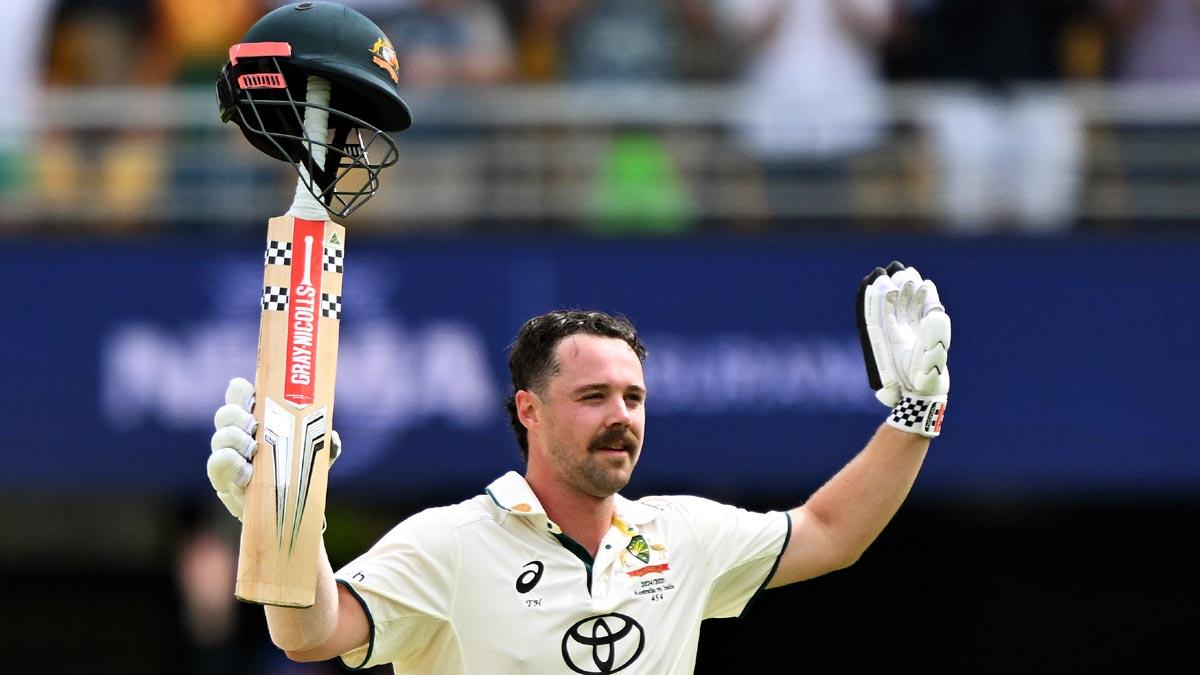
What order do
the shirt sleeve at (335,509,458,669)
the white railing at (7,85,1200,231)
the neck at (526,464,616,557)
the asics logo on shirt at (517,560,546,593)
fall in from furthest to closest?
A: the white railing at (7,85,1200,231), the neck at (526,464,616,557), the asics logo on shirt at (517,560,546,593), the shirt sleeve at (335,509,458,669)

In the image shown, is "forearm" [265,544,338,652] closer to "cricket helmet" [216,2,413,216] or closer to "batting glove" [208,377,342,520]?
"batting glove" [208,377,342,520]

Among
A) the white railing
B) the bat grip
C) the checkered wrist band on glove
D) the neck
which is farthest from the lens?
the white railing

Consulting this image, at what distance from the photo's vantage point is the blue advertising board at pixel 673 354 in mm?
9859

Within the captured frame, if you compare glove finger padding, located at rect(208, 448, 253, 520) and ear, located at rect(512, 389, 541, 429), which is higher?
ear, located at rect(512, 389, 541, 429)

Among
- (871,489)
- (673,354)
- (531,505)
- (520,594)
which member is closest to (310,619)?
(520,594)

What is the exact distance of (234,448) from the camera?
4.12m

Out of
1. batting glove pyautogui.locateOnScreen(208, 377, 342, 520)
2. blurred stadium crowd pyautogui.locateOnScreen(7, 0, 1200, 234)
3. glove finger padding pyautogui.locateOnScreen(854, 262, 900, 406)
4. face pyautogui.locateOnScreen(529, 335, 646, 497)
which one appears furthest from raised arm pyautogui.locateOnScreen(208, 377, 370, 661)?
blurred stadium crowd pyautogui.locateOnScreen(7, 0, 1200, 234)

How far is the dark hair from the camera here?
4820mm

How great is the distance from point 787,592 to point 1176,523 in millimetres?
2572

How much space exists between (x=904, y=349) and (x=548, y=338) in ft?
2.88

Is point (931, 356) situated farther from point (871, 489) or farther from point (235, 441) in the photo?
point (235, 441)

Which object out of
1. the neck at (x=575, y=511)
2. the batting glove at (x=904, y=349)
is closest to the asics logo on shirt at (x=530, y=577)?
the neck at (x=575, y=511)

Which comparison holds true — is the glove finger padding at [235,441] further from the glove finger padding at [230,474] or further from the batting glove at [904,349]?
the batting glove at [904,349]

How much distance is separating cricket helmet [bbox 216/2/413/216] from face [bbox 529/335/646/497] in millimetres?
714
